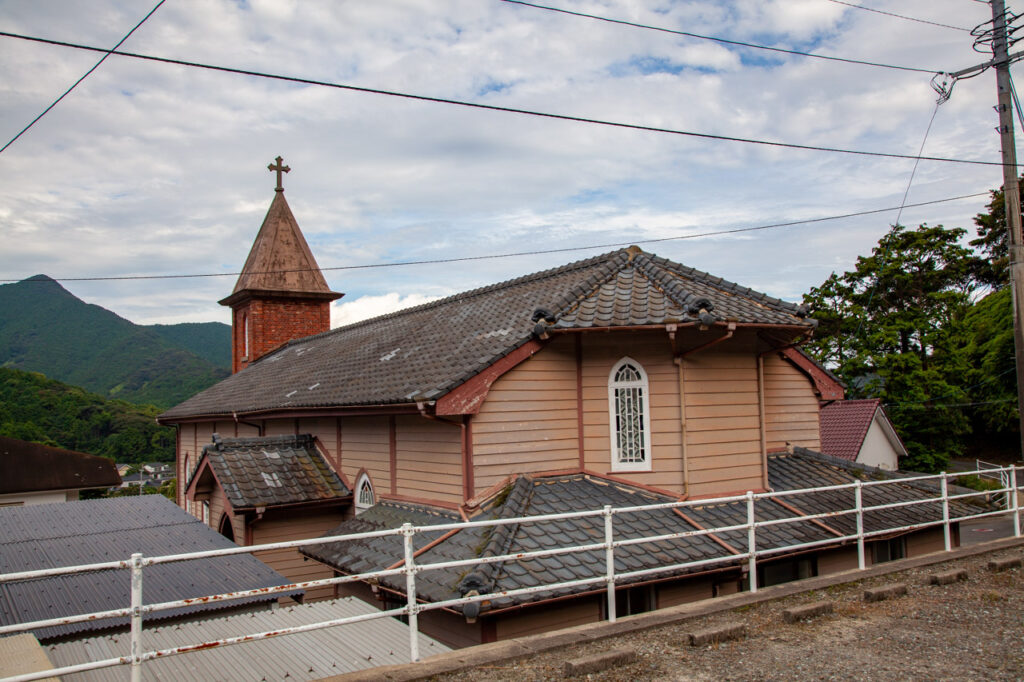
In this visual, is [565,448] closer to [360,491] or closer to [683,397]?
[683,397]

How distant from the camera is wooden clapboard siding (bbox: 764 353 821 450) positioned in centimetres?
1382

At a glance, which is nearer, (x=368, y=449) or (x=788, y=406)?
(x=368, y=449)

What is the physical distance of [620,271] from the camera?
12.1 m

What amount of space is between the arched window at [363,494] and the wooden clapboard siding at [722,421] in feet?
18.9

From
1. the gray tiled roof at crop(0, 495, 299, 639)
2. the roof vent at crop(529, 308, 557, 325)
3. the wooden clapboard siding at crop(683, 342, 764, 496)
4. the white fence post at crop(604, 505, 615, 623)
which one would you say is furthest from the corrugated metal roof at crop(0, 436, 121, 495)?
the white fence post at crop(604, 505, 615, 623)

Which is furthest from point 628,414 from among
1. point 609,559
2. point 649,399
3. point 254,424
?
point 254,424

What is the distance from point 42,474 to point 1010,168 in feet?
126

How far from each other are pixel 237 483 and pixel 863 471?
37.9ft

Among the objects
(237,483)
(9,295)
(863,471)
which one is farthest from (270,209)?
(9,295)

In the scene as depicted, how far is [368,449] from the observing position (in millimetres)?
12898

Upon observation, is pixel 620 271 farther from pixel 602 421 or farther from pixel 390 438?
pixel 390 438

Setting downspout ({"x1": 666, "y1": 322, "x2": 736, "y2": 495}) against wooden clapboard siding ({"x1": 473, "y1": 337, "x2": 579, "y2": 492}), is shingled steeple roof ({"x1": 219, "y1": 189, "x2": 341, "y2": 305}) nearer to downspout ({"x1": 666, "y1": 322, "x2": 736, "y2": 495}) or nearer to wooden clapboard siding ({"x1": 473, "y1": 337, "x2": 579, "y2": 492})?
wooden clapboard siding ({"x1": 473, "y1": 337, "x2": 579, "y2": 492})

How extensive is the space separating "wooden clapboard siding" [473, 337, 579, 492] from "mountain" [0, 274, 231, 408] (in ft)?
262

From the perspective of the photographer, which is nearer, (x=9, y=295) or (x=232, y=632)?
(x=232, y=632)
